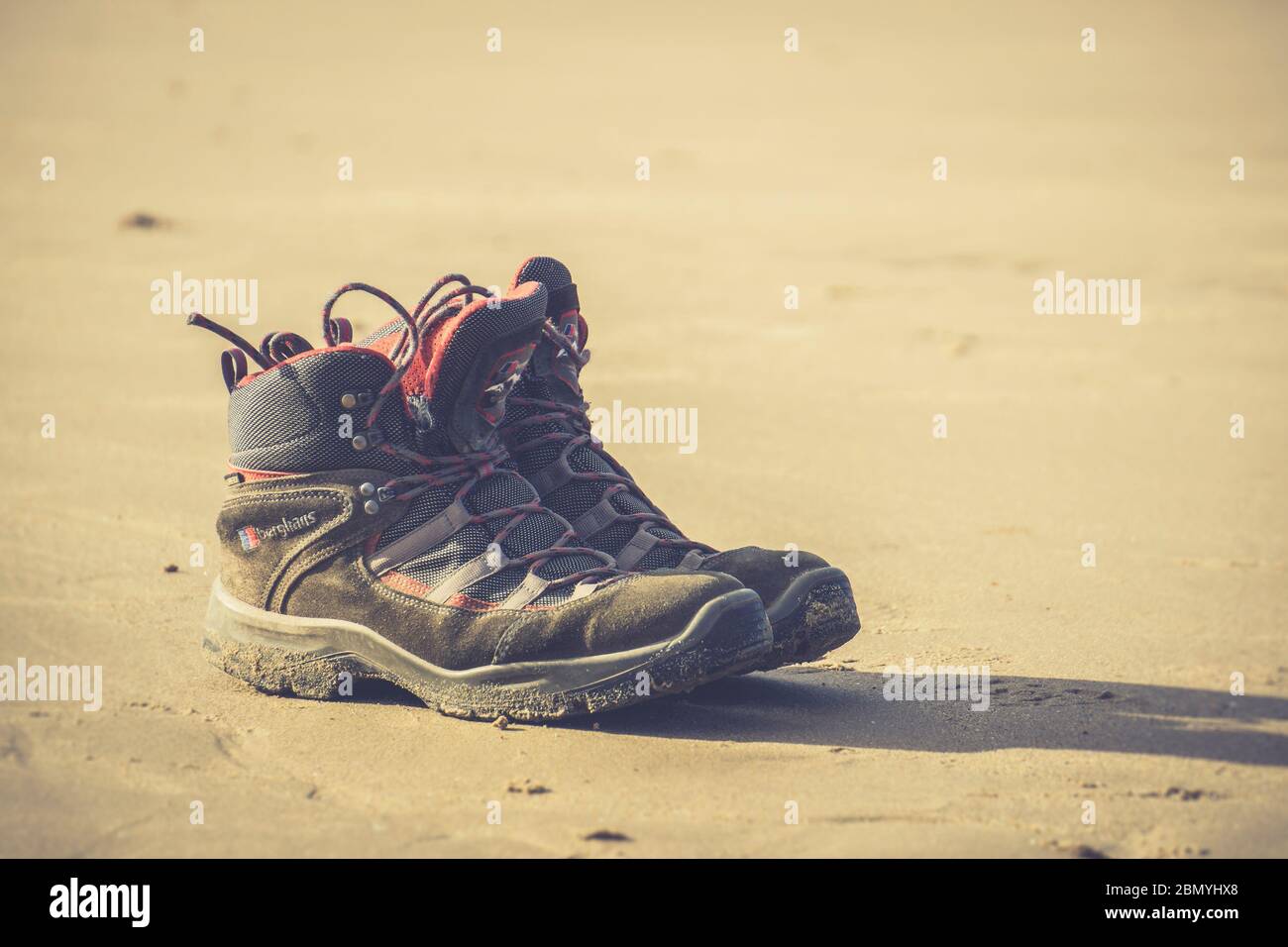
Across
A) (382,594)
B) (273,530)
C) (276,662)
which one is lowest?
(276,662)

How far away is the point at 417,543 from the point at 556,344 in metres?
0.58

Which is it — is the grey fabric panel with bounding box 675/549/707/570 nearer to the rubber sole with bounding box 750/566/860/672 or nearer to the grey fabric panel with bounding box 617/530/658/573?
the grey fabric panel with bounding box 617/530/658/573

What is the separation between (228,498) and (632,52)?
54.0ft

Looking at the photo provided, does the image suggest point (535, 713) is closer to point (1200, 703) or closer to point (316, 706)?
point (316, 706)

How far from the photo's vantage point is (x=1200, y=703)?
296cm

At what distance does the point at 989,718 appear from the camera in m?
2.86

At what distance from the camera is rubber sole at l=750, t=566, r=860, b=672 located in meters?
2.81

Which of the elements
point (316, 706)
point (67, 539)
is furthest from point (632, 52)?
point (316, 706)
